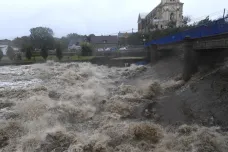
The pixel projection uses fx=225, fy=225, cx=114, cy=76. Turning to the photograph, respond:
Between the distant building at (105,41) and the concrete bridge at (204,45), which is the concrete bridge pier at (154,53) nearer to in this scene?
the concrete bridge at (204,45)

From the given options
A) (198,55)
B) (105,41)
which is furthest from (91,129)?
(105,41)

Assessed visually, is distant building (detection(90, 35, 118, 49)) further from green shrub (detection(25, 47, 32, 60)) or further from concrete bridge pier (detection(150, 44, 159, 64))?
concrete bridge pier (detection(150, 44, 159, 64))

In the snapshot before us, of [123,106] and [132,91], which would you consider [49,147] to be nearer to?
[123,106]

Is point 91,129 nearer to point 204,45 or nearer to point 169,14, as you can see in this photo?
point 204,45

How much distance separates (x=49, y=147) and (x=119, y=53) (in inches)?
1644

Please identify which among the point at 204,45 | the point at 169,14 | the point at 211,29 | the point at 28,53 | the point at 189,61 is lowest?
the point at 28,53

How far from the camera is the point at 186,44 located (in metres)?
16.8

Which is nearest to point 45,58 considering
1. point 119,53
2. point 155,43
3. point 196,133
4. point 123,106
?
point 119,53

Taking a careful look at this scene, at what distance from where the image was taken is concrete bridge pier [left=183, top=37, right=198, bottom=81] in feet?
52.8

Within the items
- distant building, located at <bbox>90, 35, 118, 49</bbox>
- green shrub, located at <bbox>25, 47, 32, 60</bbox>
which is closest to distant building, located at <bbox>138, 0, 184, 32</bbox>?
distant building, located at <bbox>90, 35, 118, 49</bbox>

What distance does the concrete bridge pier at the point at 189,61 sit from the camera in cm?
1610

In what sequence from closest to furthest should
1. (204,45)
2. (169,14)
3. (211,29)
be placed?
(211,29) → (204,45) → (169,14)

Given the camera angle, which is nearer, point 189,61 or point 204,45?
point 204,45

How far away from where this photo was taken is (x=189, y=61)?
16422 millimetres
